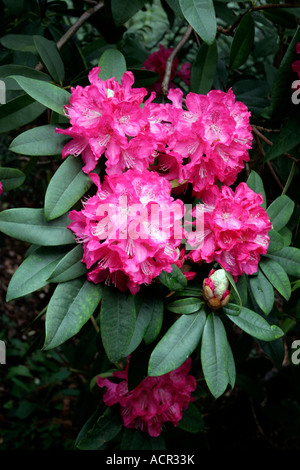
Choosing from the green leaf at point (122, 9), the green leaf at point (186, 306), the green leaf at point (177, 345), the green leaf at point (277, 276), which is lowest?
the green leaf at point (177, 345)

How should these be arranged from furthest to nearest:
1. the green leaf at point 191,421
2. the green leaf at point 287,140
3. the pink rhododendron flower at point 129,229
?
the green leaf at point 191,421 → the green leaf at point 287,140 → the pink rhododendron flower at point 129,229

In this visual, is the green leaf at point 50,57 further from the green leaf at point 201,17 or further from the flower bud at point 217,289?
the flower bud at point 217,289

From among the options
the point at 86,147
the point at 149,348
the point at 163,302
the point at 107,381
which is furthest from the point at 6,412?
the point at 86,147

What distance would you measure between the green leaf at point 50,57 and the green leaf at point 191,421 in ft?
3.51

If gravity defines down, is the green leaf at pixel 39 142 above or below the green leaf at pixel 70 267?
above

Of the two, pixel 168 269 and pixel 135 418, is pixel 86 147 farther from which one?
pixel 135 418

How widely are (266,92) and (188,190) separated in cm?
71

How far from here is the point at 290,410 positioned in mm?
2043

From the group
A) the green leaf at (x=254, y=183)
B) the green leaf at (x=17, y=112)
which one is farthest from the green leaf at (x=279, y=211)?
the green leaf at (x=17, y=112)

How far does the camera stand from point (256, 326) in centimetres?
90

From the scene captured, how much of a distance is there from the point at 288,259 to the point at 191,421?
0.67 meters

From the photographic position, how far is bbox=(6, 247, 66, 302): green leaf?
82 centimetres

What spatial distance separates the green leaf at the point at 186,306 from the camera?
90 centimetres

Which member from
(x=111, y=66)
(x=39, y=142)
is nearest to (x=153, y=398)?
(x=39, y=142)
